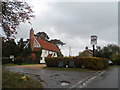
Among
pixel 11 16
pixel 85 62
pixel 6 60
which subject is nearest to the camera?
pixel 11 16

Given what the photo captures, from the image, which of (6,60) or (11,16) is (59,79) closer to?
(11,16)

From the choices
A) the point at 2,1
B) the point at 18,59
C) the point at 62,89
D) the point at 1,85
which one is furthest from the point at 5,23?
the point at 18,59

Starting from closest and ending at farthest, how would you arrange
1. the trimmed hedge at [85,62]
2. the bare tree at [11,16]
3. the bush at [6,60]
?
the bare tree at [11,16], the trimmed hedge at [85,62], the bush at [6,60]

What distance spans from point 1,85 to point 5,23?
9.71 feet

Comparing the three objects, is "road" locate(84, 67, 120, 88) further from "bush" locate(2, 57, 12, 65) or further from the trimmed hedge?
"bush" locate(2, 57, 12, 65)

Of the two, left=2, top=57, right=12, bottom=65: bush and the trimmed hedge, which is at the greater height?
the trimmed hedge

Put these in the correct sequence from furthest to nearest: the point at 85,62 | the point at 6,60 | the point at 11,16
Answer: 1. the point at 6,60
2. the point at 85,62
3. the point at 11,16

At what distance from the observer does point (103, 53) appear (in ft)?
154

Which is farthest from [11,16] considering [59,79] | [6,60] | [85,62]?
[6,60]

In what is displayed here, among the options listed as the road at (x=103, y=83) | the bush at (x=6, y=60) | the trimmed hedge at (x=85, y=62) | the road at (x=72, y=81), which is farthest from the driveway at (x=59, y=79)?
the bush at (x=6, y=60)

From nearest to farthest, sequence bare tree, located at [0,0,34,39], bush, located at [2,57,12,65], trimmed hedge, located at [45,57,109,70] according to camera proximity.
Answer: bare tree, located at [0,0,34,39] < trimmed hedge, located at [45,57,109,70] < bush, located at [2,57,12,65]

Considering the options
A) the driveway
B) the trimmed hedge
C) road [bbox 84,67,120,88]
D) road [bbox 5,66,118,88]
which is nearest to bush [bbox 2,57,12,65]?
the trimmed hedge

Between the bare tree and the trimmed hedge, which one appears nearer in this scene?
the bare tree

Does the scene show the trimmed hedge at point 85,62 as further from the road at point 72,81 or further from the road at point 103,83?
the road at point 103,83
